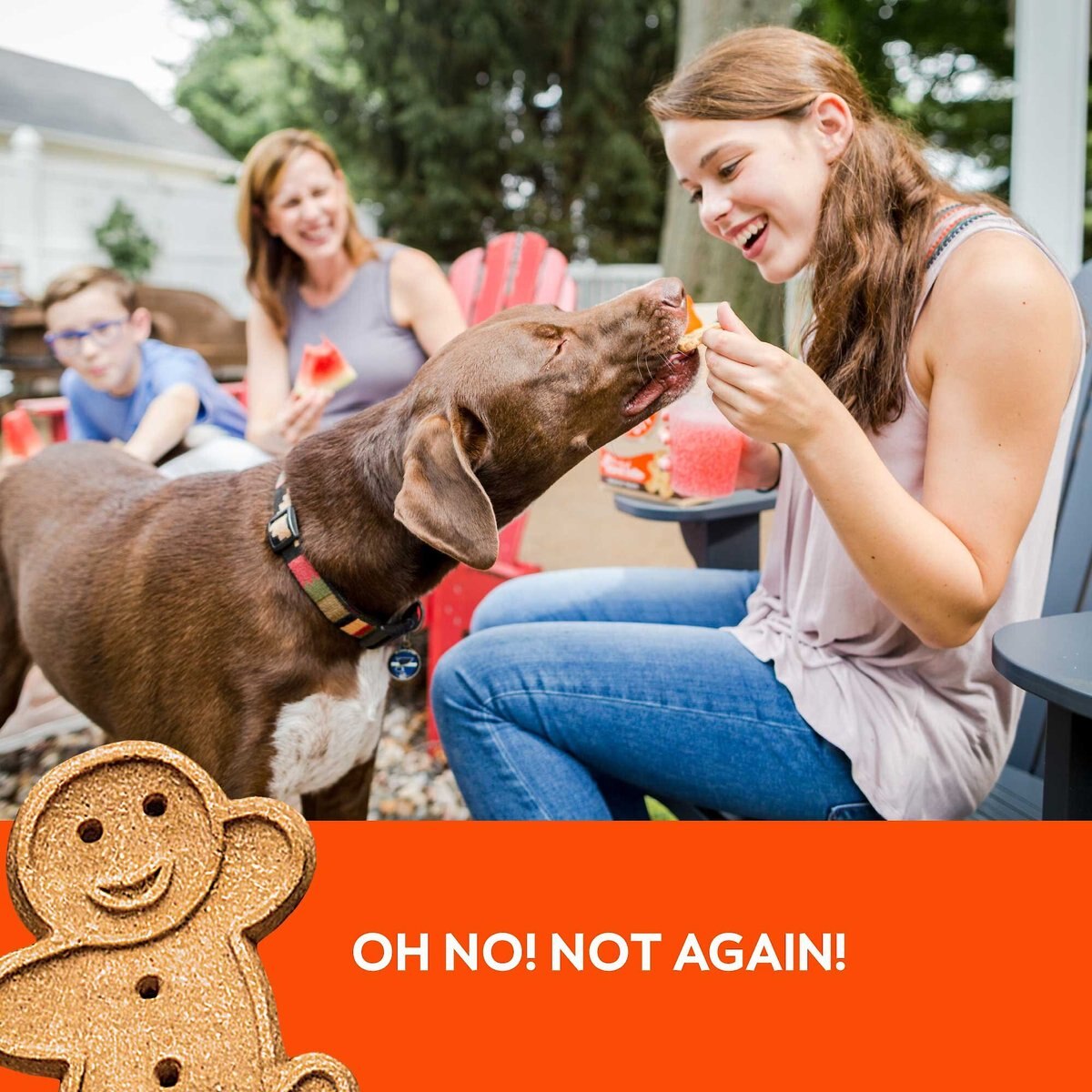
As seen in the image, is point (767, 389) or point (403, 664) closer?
point (767, 389)

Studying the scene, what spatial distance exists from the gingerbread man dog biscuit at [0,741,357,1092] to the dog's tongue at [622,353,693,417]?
76 cm

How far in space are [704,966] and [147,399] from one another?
6.88 ft

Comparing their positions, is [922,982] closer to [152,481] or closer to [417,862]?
[417,862]

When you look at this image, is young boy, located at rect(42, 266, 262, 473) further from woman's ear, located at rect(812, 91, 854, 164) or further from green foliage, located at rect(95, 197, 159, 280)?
green foliage, located at rect(95, 197, 159, 280)

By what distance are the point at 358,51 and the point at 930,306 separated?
1197 centimetres

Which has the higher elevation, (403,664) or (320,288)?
(320,288)

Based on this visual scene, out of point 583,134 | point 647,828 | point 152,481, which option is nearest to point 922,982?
point 647,828

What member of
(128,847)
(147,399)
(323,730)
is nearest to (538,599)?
(323,730)

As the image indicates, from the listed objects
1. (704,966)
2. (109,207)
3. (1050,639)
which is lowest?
(704,966)

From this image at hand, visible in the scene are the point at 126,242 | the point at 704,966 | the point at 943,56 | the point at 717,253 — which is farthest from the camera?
the point at 943,56

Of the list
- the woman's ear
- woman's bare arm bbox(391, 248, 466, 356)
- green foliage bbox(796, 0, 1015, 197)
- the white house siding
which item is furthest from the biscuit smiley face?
green foliage bbox(796, 0, 1015, 197)

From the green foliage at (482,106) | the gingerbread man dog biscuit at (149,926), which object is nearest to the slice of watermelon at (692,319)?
the gingerbread man dog biscuit at (149,926)

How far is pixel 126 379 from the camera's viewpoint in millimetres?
2777

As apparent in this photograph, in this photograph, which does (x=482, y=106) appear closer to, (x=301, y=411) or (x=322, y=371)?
(x=322, y=371)
